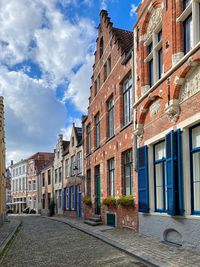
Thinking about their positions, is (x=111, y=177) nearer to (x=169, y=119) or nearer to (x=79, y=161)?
(x=169, y=119)

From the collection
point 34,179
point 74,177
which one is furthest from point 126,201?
point 34,179

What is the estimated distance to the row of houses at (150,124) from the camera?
10.5m

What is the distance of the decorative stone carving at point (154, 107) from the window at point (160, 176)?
1.08 m

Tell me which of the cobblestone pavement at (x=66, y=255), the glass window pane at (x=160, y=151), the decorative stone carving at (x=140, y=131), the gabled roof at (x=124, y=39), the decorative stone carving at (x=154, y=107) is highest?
the gabled roof at (x=124, y=39)

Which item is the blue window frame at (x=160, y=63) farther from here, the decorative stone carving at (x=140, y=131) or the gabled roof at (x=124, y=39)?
the gabled roof at (x=124, y=39)

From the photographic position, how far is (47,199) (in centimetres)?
4484

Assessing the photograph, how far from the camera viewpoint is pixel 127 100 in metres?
17.4

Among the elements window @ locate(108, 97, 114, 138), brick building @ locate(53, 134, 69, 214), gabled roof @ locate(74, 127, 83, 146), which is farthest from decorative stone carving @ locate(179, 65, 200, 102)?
brick building @ locate(53, 134, 69, 214)

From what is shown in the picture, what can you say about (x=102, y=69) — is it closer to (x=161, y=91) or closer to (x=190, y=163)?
(x=161, y=91)

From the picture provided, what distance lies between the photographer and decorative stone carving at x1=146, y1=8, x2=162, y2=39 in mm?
12977

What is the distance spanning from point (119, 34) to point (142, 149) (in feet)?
26.4

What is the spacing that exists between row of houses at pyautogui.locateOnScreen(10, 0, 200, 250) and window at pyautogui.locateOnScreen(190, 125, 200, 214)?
3 cm

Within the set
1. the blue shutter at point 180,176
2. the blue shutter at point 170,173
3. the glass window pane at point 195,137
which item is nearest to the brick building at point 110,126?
the blue shutter at point 170,173

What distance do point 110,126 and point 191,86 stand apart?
10270mm
